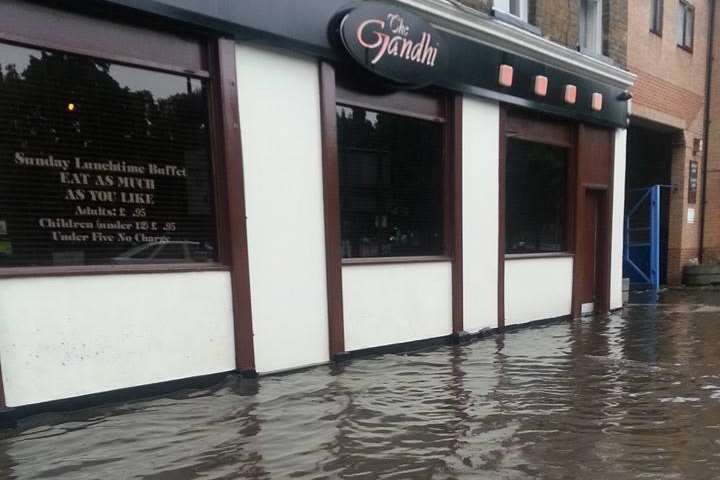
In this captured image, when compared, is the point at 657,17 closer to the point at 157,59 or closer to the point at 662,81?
the point at 662,81

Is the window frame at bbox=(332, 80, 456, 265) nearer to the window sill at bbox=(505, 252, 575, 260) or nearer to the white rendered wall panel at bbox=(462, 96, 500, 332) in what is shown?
the white rendered wall panel at bbox=(462, 96, 500, 332)

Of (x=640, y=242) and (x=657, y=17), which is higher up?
(x=657, y=17)

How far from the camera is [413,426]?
3.63 metres

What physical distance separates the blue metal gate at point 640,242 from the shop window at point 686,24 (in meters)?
3.46

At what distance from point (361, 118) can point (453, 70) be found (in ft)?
4.76

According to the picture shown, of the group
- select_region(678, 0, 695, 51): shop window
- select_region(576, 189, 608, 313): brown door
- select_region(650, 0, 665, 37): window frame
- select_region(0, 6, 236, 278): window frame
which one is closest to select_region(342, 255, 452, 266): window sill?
select_region(0, 6, 236, 278): window frame

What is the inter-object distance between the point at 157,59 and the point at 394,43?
2545 millimetres

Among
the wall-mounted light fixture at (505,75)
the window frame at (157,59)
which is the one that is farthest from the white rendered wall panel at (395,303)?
the wall-mounted light fixture at (505,75)

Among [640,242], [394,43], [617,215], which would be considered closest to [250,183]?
[394,43]

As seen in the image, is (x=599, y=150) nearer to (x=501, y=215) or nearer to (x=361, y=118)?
(x=501, y=215)

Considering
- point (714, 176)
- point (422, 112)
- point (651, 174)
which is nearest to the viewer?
point (422, 112)

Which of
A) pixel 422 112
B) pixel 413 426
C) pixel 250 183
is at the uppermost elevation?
pixel 422 112

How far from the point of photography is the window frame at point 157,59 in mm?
3713

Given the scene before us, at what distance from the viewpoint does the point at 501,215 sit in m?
7.01
